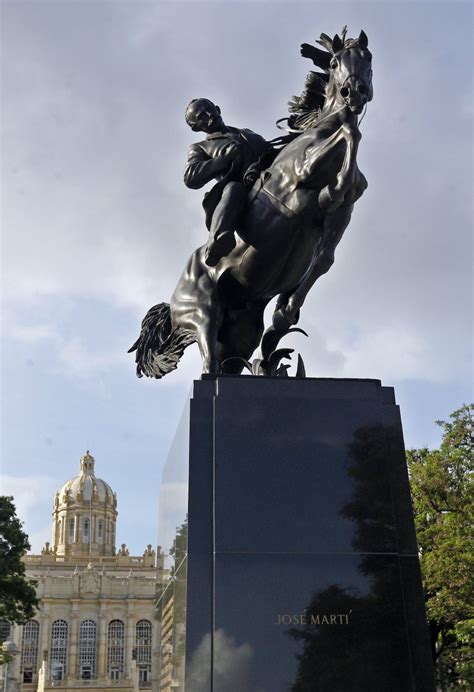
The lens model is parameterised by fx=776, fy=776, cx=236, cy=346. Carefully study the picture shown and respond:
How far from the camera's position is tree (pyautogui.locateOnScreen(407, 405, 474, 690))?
2144cm

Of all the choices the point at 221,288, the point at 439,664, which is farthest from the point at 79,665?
the point at 221,288

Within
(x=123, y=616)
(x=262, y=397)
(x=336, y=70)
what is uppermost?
(x=123, y=616)

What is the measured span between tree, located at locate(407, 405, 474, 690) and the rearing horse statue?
17.3 m

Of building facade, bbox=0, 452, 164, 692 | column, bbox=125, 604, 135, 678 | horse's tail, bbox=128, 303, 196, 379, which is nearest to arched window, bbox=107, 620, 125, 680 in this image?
building facade, bbox=0, 452, 164, 692

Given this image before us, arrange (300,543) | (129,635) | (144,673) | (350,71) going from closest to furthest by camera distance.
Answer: (300,543) → (350,71) → (144,673) → (129,635)

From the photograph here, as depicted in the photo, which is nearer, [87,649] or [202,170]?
[202,170]

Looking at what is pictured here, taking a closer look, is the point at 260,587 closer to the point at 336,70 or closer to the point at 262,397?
the point at 262,397

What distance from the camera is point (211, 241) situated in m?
5.64

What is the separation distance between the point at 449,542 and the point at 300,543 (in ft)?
61.5

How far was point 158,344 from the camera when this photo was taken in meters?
7.04

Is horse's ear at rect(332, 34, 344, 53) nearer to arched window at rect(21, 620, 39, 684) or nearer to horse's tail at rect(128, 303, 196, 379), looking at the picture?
horse's tail at rect(128, 303, 196, 379)

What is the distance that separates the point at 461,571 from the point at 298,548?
60.9 ft

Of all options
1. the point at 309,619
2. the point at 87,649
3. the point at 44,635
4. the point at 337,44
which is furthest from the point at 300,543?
the point at 87,649

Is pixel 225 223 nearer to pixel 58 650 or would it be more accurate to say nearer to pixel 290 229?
pixel 290 229
